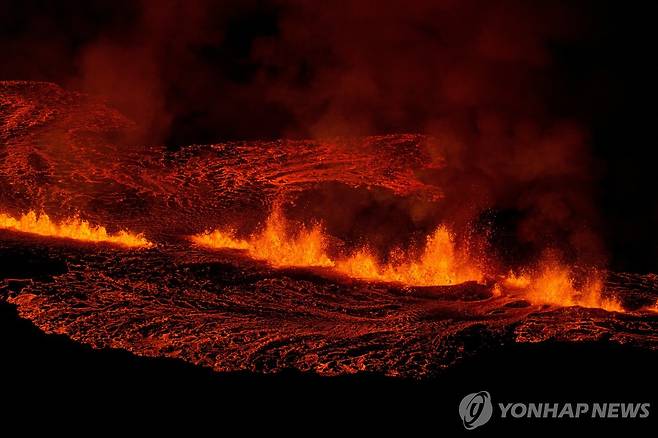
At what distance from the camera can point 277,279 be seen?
15.4 feet

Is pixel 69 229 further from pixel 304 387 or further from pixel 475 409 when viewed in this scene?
pixel 475 409

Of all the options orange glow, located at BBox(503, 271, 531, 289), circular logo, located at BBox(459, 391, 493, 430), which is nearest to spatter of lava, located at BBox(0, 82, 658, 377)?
orange glow, located at BBox(503, 271, 531, 289)

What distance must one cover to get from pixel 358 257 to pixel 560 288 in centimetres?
162

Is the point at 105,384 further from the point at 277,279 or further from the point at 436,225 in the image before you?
the point at 436,225

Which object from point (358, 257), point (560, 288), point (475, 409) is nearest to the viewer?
point (475, 409)

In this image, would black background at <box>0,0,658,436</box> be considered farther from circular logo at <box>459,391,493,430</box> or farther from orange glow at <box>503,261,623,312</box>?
orange glow at <box>503,261,623,312</box>

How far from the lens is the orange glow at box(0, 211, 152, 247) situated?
211 inches

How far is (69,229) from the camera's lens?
18.1 feet

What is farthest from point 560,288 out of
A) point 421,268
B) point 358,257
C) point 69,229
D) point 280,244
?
point 69,229

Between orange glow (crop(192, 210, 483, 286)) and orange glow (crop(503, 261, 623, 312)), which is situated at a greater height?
orange glow (crop(192, 210, 483, 286))

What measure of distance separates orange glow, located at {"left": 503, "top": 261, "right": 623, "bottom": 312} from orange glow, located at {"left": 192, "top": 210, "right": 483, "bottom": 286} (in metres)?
0.37

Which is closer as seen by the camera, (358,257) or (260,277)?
(260,277)

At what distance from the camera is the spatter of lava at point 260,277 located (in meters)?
3.79

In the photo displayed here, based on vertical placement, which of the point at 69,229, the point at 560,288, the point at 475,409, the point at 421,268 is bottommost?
the point at 475,409
